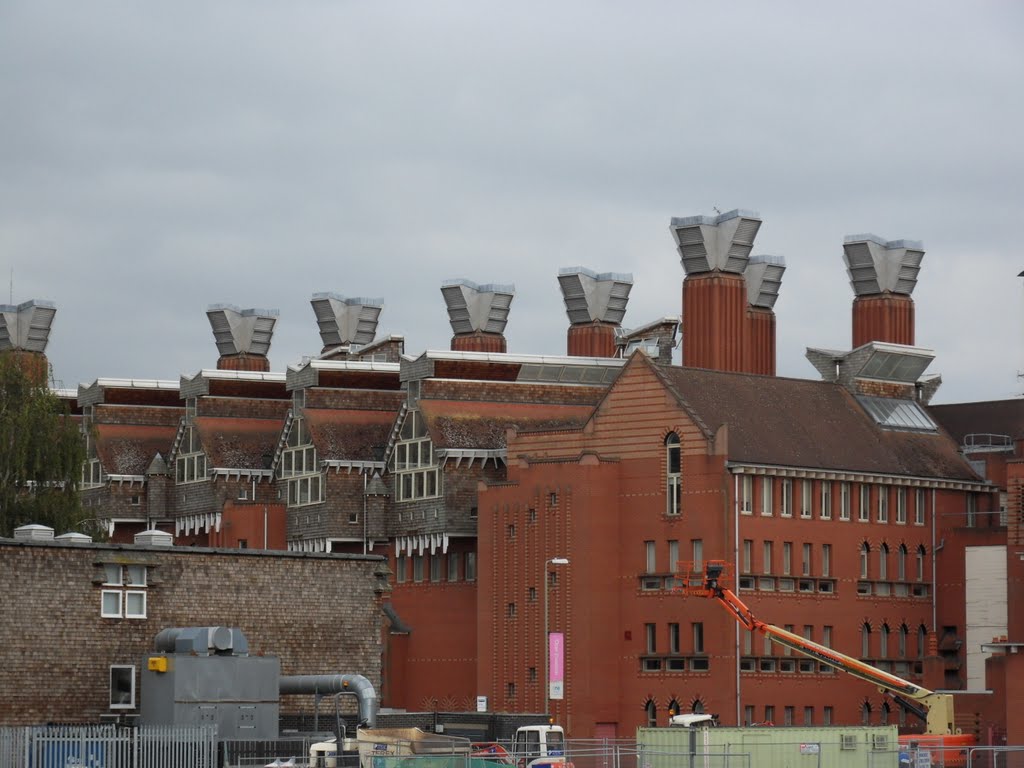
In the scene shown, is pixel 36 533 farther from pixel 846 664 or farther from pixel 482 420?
pixel 482 420

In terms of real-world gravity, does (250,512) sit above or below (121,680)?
above

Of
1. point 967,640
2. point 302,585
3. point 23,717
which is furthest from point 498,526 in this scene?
point 23,717

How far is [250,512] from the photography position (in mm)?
120688

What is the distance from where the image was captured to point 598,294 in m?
135

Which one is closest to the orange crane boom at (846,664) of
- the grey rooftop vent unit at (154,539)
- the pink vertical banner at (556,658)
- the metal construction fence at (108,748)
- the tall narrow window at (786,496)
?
the pink vertical banner at (556,658)

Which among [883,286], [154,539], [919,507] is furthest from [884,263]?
[154,539]

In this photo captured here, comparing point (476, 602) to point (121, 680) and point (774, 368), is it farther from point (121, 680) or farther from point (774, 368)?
point (121, 680)

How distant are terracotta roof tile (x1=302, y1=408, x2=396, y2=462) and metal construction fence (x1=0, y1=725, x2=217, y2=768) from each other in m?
56.4

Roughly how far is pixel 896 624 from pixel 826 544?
5886 mm

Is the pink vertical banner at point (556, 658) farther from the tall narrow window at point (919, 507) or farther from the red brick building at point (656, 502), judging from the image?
the tall narrow window at point (919, 507)

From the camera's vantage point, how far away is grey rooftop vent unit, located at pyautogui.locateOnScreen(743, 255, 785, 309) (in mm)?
119938

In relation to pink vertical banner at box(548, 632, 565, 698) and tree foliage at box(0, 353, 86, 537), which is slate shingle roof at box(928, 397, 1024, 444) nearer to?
pink vertical banner at box(548, 632, 565, 698)

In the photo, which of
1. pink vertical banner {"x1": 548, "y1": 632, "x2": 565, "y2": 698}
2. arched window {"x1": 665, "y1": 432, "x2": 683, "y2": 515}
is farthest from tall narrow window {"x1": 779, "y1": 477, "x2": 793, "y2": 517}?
pink vertical banner {"x1": 548, "y1": 632, "x2": 565, "y2": 698}

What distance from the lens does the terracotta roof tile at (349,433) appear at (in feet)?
381
